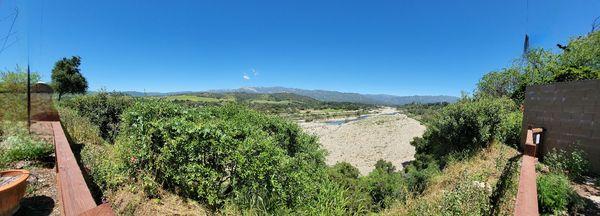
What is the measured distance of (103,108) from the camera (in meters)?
11.8

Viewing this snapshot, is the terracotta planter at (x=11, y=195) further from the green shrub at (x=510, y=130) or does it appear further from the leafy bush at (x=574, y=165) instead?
the green shrub at (x=510, y=130)

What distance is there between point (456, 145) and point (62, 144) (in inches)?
517

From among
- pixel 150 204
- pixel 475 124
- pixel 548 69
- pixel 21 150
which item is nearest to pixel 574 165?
pixel 475 124

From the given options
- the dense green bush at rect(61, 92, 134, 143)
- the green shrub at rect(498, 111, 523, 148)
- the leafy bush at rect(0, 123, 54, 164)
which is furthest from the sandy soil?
the leafy bush at rect(0, 123, 54, 164)

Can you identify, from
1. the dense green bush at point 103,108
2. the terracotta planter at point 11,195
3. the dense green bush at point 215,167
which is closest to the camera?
the terracotta planter at point 11,195

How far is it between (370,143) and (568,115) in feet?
118

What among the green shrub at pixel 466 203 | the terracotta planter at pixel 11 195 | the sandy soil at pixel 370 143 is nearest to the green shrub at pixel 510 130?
the green shrub at pixel 466 203

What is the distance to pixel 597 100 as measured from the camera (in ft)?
20.9

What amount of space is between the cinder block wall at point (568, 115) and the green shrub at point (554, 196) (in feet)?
7.93

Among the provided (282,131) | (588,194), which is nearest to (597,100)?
(588,194)

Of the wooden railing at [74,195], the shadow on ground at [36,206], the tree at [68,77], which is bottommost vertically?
the shadow on ground at [36,206]

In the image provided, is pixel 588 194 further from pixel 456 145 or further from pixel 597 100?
pixel 456 145

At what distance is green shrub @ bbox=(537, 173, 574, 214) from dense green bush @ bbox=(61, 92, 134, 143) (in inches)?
479

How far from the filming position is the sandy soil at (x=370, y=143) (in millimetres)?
33125
